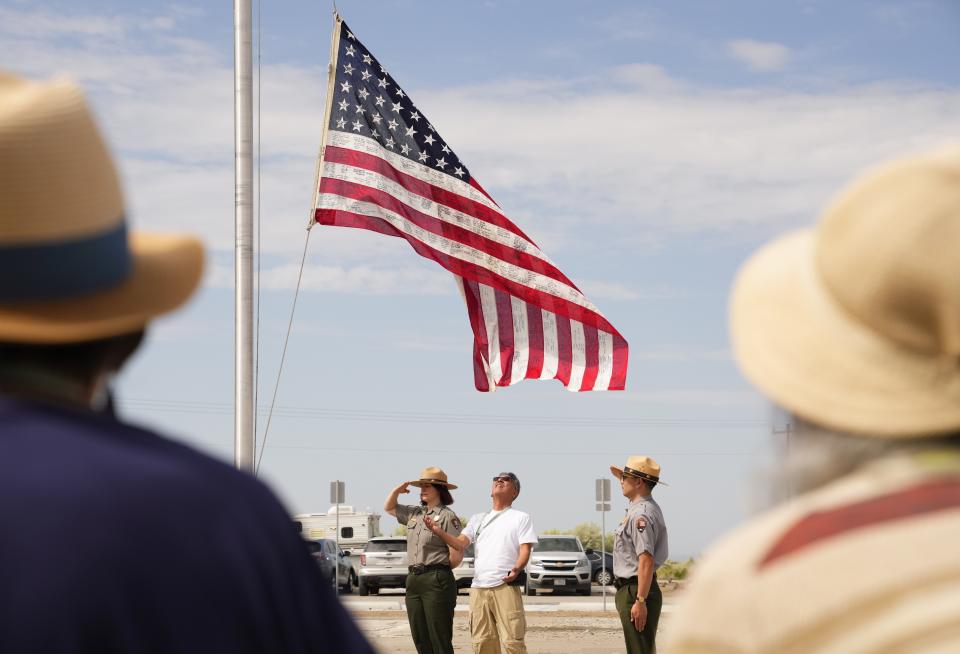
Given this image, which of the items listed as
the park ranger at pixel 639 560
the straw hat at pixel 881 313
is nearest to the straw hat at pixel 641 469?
the park ranger at pixel 639 560

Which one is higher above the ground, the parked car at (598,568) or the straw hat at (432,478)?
the straw hat at (432,478)

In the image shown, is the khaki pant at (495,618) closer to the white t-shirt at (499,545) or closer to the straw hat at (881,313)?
the white t-shirt at (499,545)

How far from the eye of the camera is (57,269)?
1896 mm

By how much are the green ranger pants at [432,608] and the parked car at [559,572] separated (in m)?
22.4

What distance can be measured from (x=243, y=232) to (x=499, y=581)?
3.54 meters

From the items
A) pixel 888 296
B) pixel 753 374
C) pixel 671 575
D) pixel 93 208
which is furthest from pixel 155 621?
pixel 671 575

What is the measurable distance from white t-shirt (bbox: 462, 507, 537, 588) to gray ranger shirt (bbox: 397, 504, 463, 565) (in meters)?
0.28

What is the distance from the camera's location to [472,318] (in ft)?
38.9

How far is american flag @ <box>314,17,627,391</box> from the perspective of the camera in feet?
38.7

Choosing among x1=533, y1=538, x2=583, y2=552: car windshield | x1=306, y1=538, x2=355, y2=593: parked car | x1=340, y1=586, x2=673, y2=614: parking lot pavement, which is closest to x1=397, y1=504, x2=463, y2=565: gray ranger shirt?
x1=340, y1=586, x2=673, y2=614: parking lot pavement

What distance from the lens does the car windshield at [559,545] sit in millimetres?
35156

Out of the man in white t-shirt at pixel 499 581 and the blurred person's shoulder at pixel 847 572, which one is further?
the man in white t-shirt at pixel 499 581

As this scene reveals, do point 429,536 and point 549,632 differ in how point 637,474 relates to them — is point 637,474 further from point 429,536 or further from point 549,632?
point 549,632

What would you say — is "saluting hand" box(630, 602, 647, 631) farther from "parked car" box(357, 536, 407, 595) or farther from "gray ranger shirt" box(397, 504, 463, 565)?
"parked car" box(357, 536, 407, 595)
